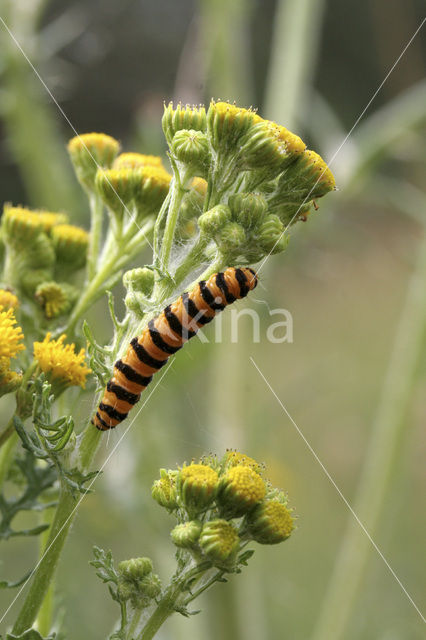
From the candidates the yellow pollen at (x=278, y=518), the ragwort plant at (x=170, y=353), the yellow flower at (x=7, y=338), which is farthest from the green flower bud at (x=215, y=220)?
the yellow pollen at (x=278, y=518)

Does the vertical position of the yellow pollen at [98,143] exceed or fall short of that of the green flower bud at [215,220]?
it exceeds it

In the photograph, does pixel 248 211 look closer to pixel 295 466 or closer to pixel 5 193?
pixel 295 466

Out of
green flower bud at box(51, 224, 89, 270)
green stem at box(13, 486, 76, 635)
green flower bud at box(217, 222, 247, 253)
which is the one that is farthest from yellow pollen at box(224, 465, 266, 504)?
green flower bud at box(51, 224, 89, 270)

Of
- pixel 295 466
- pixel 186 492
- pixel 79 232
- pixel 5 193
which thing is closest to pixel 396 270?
pixel 295 466

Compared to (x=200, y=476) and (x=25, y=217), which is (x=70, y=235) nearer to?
(x=25, y=217)

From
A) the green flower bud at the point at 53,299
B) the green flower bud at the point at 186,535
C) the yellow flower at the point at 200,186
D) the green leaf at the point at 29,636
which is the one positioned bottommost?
the green leaf at the point at 29,636

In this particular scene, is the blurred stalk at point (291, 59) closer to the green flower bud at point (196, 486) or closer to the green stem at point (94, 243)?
the green stem at point (94, 243)

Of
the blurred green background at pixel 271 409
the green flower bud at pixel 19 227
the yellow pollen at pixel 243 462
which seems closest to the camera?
the yellow pollen at pixel 243 462

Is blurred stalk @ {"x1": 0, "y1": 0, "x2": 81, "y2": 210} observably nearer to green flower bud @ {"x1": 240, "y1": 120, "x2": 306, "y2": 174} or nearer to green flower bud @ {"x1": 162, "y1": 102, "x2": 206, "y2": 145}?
green flower bud @ {"x1": 162, "y1": 102, "x2": 206, "y2": 145}

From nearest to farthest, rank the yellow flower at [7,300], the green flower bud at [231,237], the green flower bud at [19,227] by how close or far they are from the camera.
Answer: the green flower bud at [231,237]
the yellow flower at [7,300]
the green flower bud at [19,227]
